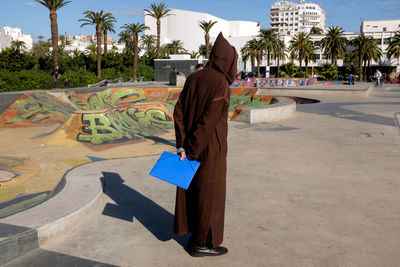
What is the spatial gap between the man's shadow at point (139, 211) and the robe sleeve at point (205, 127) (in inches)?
42.7

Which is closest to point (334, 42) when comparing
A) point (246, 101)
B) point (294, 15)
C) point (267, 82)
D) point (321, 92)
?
point (267, 82)

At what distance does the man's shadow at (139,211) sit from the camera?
3.66 m

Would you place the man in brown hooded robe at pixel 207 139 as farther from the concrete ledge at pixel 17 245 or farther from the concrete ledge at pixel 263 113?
the concrete ledge at pixel 263 113

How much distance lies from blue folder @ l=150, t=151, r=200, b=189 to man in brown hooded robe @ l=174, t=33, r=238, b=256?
7 cm

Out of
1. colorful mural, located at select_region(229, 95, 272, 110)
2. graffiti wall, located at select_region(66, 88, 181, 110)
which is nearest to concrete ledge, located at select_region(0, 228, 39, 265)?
graffiti wall, located at select_region(66, 88, 181, 110)

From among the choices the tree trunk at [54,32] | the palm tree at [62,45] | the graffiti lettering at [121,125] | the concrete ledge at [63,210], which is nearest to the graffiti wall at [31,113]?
the graffiti lettering at [121,125]

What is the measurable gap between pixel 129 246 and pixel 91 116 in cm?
749

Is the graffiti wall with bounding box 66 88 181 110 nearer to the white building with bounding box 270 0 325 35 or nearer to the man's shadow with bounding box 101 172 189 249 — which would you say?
the man's shadow with bounding box 101 172 189 249

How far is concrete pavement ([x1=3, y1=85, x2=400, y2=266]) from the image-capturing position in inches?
124

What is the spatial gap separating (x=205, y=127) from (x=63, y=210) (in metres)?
1.95

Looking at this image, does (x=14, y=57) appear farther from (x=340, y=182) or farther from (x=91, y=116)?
(x=340, y=182)

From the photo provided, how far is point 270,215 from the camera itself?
4059mm

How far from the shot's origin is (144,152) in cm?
800

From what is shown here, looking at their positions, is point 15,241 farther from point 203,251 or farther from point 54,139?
point 54,139
